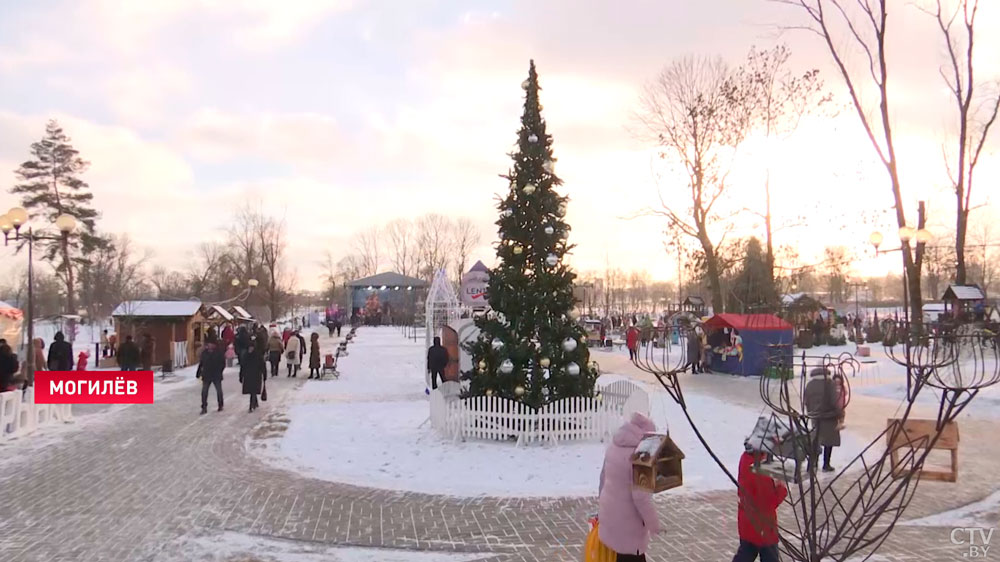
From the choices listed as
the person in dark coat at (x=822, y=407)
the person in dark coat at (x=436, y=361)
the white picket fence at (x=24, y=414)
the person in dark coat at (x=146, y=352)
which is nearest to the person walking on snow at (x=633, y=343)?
the person in dark coat at (x=822, y=407)

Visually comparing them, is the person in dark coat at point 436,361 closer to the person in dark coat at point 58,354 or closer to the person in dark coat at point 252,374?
the person in dark coat at point 252,374

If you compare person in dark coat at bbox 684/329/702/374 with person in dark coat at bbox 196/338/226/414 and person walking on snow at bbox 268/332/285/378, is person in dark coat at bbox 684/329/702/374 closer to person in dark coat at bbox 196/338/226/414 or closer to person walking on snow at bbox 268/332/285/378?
person walking on snow at bbox 268/332/285/378

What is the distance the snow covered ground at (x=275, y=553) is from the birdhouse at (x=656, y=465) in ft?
8.81

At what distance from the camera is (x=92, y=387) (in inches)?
662

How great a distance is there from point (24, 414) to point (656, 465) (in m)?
12.6

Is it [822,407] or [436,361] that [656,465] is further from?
[436,361]

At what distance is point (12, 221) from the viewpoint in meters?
13.2

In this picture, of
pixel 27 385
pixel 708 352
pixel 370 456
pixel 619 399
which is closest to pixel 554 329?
pixel 619 399

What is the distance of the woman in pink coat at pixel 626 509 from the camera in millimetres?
4121

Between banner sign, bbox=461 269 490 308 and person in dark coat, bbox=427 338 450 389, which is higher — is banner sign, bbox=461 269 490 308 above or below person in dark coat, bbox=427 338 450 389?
above

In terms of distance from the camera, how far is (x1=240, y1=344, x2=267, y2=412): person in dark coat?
569 inches

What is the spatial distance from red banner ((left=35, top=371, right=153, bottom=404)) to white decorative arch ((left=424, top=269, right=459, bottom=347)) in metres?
8.45

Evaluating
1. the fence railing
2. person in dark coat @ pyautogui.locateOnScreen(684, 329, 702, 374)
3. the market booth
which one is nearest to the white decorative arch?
person in dark coat @ pyautogui.locateOnScreen(684, 329, 702, 374)

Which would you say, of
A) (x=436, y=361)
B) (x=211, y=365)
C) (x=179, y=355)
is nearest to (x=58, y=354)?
(x=211, y=365)
